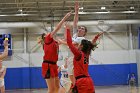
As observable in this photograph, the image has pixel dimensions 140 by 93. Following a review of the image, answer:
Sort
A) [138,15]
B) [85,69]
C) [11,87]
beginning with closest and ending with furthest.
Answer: [85,69] → [11,87] → [138,15]

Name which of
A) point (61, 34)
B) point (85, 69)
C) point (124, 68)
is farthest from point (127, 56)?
point (85, 69)

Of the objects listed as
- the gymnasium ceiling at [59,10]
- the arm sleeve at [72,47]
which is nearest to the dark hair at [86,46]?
the arm sleeve at [72,47]

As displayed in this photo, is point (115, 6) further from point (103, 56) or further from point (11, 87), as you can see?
point (11, 87)

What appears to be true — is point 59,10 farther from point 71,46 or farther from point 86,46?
point 71,46

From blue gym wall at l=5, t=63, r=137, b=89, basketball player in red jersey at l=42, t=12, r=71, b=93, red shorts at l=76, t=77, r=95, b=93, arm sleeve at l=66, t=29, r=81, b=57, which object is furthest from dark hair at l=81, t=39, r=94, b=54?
blue gym wall at l=5, t=63, r=137, b=89

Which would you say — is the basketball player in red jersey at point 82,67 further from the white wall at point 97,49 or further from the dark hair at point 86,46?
the white wall at point 97,49

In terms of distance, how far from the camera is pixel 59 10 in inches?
782

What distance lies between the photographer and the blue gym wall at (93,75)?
19047mm

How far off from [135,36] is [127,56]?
67.8 inches

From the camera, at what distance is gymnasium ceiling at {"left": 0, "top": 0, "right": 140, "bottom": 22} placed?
18078 mm

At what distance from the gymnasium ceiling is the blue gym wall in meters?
3.64

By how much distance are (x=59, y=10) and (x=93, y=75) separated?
5.22m

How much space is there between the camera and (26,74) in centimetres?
1925

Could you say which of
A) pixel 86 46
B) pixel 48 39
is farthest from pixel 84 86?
pixel 48 39
